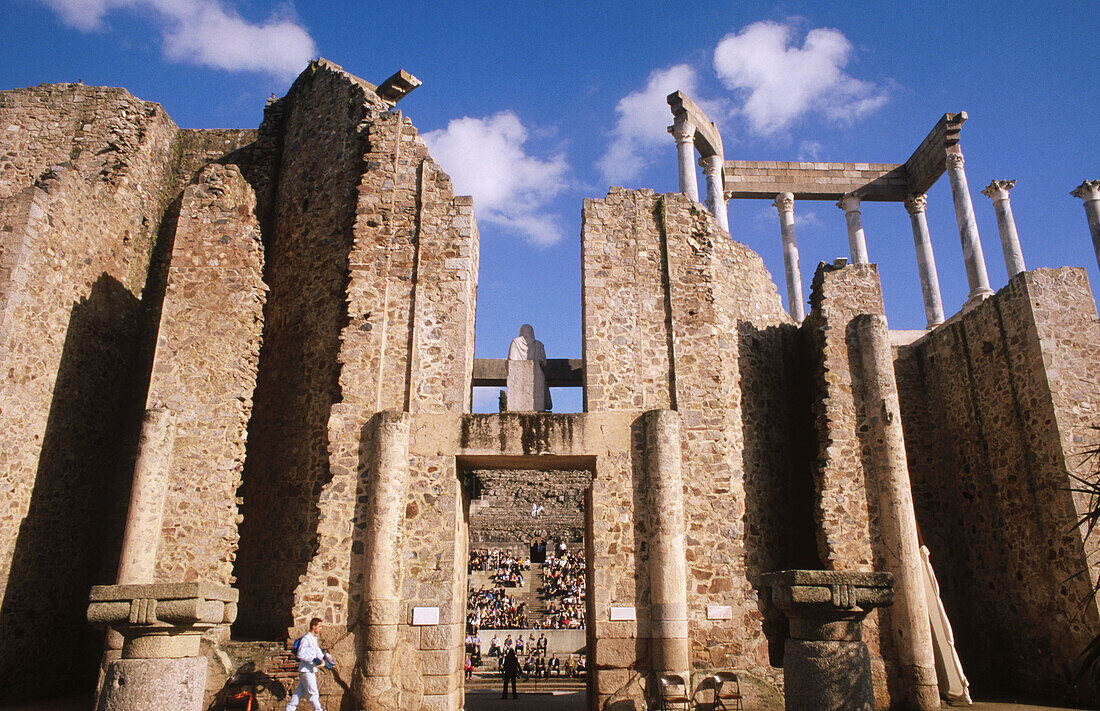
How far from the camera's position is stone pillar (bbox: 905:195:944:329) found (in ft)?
71.4

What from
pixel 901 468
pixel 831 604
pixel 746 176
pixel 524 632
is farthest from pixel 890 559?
pixel 746 176

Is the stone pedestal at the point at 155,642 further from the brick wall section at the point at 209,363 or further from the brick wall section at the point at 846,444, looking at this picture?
the brick wall section at the point at 846,444

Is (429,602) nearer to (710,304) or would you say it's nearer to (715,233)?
(710,304)

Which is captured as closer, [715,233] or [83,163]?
[715,233]

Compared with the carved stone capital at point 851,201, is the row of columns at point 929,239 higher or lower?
lower

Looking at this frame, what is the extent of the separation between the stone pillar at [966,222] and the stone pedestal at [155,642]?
20.1m

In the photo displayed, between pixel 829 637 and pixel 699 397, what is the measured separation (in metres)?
4.94

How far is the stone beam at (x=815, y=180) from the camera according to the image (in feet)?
75.5

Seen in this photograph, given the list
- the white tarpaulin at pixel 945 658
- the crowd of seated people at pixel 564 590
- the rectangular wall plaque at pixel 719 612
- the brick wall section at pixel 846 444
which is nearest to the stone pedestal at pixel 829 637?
the rectangular wall plaque at pixel 719 612

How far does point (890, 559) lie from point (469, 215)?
314 inches

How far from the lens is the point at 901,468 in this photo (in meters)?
10.7

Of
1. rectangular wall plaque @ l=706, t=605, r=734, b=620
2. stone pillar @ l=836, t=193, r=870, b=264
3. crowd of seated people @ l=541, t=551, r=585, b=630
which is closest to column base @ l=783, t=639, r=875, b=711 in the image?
rectangular wall plaque @ l=706, t=605, r=734, b=620

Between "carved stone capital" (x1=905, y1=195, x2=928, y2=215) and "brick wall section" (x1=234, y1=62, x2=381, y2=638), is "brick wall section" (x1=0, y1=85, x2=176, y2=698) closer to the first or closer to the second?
"brick wall section" (x1=234, y1=62, x2=381, y2=638)

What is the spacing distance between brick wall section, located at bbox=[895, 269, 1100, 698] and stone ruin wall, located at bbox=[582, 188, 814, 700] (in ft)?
9.21
